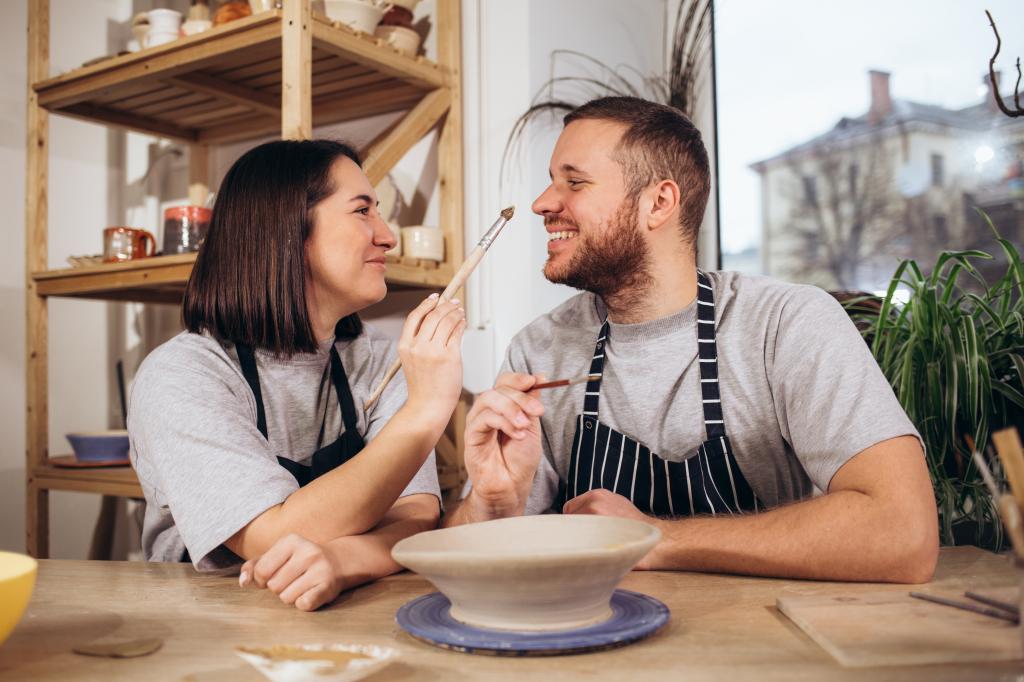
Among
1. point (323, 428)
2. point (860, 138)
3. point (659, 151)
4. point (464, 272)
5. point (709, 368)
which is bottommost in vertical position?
point (323, 428)

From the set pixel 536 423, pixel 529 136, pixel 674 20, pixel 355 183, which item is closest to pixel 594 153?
pixel 355 183

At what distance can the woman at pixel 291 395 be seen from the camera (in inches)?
46.4

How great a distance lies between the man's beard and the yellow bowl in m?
1.00

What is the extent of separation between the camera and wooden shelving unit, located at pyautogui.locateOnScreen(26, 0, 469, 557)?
211cm

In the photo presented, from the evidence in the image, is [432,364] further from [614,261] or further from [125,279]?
[125,279]

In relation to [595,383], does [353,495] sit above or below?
below

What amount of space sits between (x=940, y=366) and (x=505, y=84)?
4.26 feet

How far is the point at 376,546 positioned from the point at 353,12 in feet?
4.98

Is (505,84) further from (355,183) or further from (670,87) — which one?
(355,183)

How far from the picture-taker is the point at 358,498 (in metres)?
1.21

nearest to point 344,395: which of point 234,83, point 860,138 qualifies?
point 234,83

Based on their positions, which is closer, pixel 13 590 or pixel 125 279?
pixel 13 590

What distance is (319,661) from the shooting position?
0.69 m

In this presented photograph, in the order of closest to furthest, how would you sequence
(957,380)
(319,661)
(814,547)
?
(319,661) < (814,547) < (957,380)
